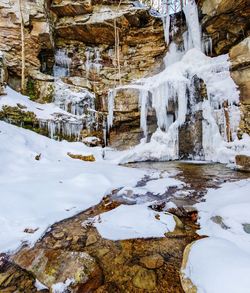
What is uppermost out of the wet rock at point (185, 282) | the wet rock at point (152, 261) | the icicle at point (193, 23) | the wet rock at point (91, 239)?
the icicle at point (193, 23)

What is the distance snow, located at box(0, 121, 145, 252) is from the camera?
2.57 meters

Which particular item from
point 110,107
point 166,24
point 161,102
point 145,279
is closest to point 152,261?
point 145,279

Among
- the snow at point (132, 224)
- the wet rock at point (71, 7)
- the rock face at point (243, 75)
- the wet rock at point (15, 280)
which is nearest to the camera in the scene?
the wet rock at point (15, 280)

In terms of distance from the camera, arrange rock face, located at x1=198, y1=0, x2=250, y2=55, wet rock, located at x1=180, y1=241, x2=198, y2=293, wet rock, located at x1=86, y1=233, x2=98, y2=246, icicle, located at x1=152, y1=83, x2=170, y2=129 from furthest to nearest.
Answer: icicle, located at x1=152, y1=83, x2=170, y2=129 < rock face, located at x1=198, y1=0, x2=250, y2=55 < wet rock, located at x1=86, y1=233, x2=98, y2=246 < wet rock, located at x1=180, y1=241, x2=198, y2=293

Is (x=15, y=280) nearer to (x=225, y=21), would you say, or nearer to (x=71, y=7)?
(x=225, y=21)

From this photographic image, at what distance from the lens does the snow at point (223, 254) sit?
5.06ft

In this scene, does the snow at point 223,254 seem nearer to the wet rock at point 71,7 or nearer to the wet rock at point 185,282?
the wet rock at point 185,282

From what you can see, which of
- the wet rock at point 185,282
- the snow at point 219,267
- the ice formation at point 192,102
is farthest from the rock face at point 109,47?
the wet rock at point 185,282

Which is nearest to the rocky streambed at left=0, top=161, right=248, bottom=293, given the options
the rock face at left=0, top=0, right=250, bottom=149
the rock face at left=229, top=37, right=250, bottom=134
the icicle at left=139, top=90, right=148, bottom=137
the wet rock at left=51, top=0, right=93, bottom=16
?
the rock face at left=229, top=37, right=250, bottom=134

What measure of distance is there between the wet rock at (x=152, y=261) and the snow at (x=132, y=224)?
309 mm

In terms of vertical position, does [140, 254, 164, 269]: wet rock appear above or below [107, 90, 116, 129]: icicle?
below

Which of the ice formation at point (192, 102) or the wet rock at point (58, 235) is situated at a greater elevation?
the ice formation at point (192, 102)

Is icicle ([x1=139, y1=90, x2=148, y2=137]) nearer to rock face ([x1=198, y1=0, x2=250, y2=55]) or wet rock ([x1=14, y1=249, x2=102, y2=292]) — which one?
rock face ([x1=198, y1=0, x2=250, y2=55])

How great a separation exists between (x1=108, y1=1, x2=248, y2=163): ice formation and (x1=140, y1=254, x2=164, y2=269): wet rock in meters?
6.87
